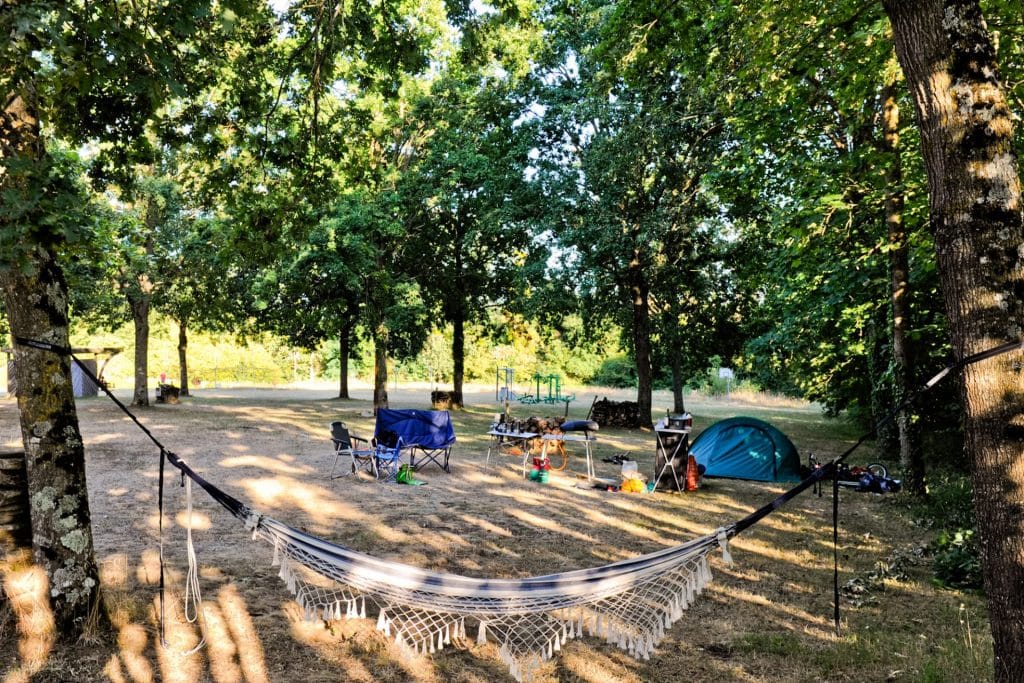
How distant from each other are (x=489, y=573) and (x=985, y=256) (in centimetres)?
424

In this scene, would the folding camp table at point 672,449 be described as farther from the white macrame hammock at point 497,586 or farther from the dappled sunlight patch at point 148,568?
the dappled sunlight patch at point 148,568

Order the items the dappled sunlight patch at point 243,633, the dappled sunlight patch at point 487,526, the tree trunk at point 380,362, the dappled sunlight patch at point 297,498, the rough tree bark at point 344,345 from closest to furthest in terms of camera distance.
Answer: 1. the dappled sunlight patch at point 243,633
2. the dappled sunlight patch at point 487,526
3. the dappled sunlight patch at point 297,498
4. the tree trunk at point 380,362
5. the rough tree bark at point 344,345

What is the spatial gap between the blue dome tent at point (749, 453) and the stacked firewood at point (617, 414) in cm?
799

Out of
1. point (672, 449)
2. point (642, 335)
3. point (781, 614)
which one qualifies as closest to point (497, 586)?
point (781, 614)

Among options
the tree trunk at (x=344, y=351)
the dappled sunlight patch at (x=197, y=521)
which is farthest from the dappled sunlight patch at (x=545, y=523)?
the tree trunk at (x=344, y=351)

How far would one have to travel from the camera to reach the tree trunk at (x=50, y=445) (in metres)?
3.98

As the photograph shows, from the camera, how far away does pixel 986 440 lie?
2.67m

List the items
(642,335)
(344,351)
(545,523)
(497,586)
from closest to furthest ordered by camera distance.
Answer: (497,586) → (545,523) → (642,335) → (344,351)

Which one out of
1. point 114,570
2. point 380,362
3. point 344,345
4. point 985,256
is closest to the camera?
point 985,256

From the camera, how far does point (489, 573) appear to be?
18.3 ft

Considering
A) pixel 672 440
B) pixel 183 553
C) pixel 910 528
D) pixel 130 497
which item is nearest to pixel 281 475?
pixel 130 497

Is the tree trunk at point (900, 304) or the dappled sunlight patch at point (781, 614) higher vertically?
the tree trunk at point (900, 304)

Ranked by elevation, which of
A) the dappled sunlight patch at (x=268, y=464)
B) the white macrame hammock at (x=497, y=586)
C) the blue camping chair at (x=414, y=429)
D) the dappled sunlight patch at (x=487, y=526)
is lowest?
the dappled sunlight patch at (x=487, y=526)

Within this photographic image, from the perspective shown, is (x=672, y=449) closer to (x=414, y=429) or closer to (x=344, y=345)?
(x=414, y=429)
